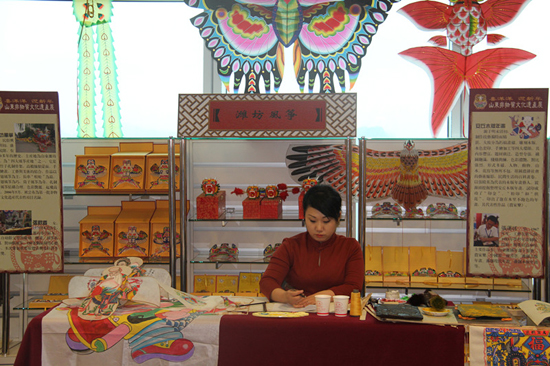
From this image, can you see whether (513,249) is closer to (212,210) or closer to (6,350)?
(212,210)

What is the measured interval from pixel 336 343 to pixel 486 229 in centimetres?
159

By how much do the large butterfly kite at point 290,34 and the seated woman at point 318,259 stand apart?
164cm

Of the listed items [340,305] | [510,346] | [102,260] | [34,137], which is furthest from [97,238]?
[510,346]

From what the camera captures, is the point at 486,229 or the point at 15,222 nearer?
the point at 486,229

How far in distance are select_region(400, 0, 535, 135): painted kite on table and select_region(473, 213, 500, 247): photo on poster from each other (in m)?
1.09

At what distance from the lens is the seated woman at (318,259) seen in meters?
2.47

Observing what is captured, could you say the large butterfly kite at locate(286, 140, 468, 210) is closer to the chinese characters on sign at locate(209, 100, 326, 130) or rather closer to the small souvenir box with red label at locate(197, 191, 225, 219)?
the chinese characters on sign at locate(209, 100, 326, 130)

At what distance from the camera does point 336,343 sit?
1980 millimetres

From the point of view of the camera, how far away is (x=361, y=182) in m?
3.40

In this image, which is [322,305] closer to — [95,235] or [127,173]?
[127,173]

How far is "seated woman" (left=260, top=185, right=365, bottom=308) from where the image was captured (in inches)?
97.1

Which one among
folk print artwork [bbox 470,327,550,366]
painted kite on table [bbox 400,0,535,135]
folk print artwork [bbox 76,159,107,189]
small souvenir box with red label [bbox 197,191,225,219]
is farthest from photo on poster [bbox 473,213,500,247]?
folk print artwork [bbox 76,159,107,189]

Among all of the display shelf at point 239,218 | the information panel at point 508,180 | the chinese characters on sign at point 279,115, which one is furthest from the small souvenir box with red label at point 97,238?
the information panel at point 508,180

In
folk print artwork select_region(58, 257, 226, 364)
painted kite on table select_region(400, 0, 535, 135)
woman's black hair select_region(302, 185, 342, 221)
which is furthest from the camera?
painted kite on table select_region(400, 0, 535, 135)
